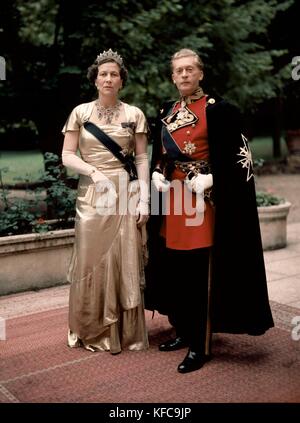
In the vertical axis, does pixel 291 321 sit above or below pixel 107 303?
below

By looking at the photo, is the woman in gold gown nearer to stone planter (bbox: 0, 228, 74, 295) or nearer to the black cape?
the black cape

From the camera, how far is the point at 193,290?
12.6 feet

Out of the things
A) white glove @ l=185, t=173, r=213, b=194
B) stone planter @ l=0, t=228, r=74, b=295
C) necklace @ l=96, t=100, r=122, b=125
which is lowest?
stone planter @ l=0, t=228, r=74, b=295

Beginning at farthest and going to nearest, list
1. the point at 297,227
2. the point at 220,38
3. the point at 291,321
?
the point at 220,38 → the point at 297,227 → the point at 291,321

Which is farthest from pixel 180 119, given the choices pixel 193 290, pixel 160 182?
pixel 193 290

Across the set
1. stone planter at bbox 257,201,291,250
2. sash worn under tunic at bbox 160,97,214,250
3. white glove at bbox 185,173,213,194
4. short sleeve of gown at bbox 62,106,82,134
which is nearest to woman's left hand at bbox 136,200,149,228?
sash worn under tunic at bbox 160,97,214,250

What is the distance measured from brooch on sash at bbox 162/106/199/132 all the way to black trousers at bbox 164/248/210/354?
2.74ft

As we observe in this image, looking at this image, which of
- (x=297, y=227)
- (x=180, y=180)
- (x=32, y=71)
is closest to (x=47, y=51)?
(x=32, y=71)

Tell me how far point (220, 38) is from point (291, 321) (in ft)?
24.8

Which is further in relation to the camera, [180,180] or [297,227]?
[297,227]

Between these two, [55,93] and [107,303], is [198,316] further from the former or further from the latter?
[55,93]

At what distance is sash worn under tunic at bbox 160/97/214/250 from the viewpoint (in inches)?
147

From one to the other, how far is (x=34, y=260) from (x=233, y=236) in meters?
2.66

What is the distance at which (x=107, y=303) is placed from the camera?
4012mm
